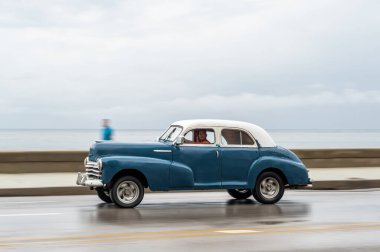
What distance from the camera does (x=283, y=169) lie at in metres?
18.0

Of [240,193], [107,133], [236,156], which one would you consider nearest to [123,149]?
[236,156]

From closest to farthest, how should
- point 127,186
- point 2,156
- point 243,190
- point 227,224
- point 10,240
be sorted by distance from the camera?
point 10,240
point 227,224
point 127,186
point 243,190
point 2,156

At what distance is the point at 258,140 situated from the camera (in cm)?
1811

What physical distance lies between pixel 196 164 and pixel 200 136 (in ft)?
2.26

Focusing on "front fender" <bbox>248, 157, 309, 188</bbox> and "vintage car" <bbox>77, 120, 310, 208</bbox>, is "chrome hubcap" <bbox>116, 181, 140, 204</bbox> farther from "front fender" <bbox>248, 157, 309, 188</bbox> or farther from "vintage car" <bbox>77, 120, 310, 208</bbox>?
"front fender" <bbox>248, 157, 309, 188</bbox>

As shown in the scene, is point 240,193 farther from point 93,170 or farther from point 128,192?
point 93,170

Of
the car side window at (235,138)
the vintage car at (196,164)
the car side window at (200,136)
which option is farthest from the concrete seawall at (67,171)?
the car side window at (235,138)

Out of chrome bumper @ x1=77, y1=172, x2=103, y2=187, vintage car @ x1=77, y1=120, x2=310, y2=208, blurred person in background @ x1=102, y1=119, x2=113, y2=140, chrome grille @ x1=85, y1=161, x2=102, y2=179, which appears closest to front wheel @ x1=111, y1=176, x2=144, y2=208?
vintage car @ x1=77, y1=120, x2=310, y2=208

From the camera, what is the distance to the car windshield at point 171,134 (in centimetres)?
1756

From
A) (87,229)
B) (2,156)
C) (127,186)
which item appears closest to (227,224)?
(87,229)

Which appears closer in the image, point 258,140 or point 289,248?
point 289,248

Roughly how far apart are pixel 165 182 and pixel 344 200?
441 cm

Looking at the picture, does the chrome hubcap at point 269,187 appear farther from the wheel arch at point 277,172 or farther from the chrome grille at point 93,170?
the chrome grille at point 93,170

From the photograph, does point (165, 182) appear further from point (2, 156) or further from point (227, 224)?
point (2, 156)
